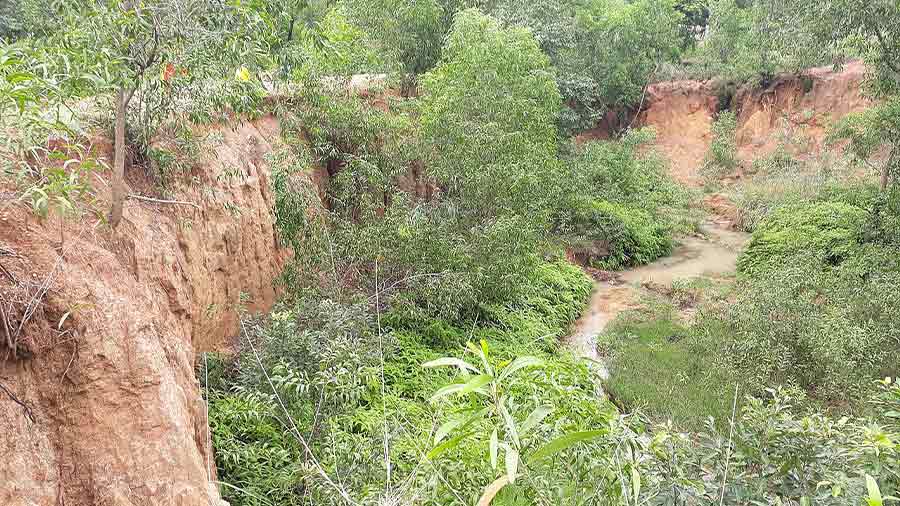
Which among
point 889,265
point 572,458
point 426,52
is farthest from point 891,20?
point 572,458

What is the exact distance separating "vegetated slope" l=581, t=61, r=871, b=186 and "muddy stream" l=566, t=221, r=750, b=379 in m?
5.95

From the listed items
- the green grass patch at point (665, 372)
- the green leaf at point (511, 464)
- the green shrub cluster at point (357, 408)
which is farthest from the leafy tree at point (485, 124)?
the green leaf at point (511, 464)

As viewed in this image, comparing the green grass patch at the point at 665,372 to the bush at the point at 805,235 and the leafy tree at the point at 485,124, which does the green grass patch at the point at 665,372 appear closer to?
the bush at the point at 805,235

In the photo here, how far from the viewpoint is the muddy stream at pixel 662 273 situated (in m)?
12.7

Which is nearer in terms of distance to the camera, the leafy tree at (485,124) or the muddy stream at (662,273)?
the leafy tree at (485,124)

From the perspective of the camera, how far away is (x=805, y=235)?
1500 centimetres

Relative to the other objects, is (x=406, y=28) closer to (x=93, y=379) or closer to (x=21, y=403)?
(x=93, y=379)

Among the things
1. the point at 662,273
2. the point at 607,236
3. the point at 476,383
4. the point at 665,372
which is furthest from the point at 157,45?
the point at 662,273

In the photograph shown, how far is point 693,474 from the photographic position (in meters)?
2.95

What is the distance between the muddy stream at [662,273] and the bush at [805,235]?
92cm

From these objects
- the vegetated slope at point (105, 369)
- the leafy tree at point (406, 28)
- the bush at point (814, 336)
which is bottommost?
the bush at point (814, 336)

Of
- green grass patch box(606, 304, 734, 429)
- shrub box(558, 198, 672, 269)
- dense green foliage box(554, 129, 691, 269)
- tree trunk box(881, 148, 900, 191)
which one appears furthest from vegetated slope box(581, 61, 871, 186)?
green grass patch box(606, 304, 734, 429)

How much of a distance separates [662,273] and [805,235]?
11.8ft

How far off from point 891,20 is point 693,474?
38.1 feet
